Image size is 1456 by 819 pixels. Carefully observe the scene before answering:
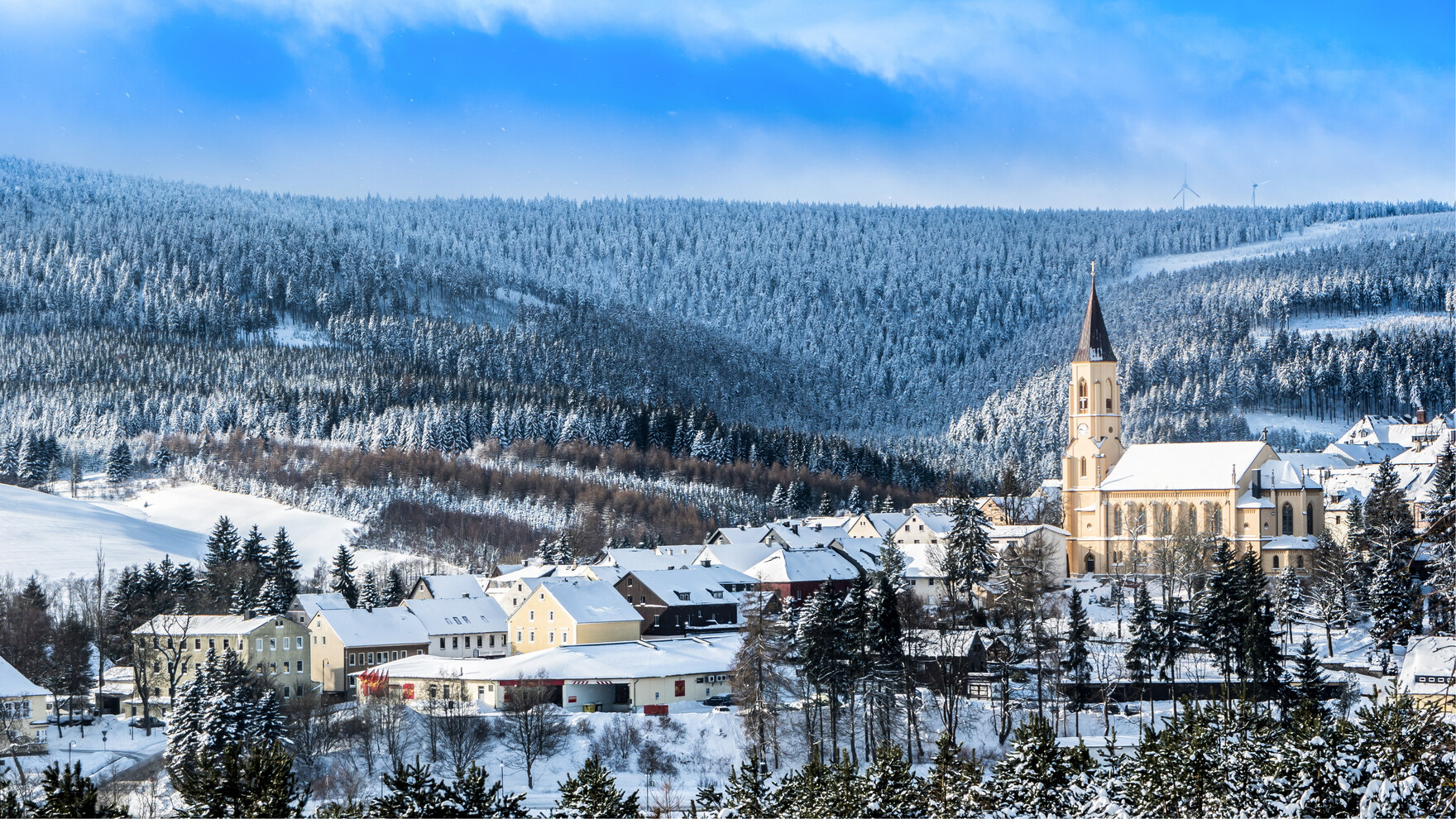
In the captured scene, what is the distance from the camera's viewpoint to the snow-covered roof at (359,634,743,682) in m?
62.2

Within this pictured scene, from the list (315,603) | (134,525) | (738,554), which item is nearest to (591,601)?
(315,603)

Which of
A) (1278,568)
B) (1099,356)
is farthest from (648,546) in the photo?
(1278,568)

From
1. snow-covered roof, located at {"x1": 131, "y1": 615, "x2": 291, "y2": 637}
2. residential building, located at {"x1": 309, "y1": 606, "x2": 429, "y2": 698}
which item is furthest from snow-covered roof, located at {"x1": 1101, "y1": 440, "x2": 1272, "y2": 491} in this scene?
snow-covered roof, located at {"x1": 131, "y1": 615, "x2": 291, "y2": 637}

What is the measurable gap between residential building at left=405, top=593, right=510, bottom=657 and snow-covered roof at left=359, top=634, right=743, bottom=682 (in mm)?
4765

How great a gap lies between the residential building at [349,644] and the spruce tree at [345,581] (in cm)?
1030

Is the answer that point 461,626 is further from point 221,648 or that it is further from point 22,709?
point 22,709

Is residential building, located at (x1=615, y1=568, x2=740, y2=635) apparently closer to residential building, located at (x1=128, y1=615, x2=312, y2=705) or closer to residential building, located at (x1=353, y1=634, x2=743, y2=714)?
residential building, located at (x1=353, y1=634, x2=743, y2=714)

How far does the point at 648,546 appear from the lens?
354 feet

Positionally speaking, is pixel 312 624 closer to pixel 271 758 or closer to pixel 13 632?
pixel 13 632

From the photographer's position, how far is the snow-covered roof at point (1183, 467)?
92688mm

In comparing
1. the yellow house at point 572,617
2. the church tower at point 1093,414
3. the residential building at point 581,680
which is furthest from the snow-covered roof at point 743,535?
the residential building at point 581,680

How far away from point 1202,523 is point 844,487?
192ft

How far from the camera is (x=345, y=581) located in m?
87.0

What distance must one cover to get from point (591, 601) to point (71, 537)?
61537mm
